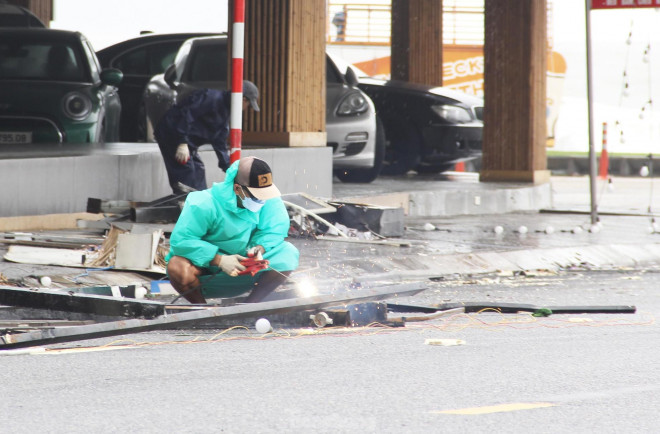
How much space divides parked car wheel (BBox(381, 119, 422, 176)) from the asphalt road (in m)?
11.0

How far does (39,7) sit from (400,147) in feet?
28.8

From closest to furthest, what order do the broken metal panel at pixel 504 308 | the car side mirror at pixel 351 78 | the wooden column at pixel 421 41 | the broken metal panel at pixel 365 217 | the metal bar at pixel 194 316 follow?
the metal bar at pixel 194 316, the broken metal panel at pixel 504 308, the broken metal panel at pixel 365 217, the car side mirror at pixel 351 78, the wooden column at pixel 421 41

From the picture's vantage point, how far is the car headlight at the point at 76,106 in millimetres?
13062

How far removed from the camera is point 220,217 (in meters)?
6.41

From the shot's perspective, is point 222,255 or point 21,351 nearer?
point 21,351

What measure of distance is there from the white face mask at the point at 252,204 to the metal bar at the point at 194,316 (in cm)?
50

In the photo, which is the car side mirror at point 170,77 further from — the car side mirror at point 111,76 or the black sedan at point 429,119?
the black sedan at point 429,119

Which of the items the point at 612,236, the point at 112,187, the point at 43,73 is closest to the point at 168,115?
the point at 112,187

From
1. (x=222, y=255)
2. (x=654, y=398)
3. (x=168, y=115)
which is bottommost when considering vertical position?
(x=654, y=398)

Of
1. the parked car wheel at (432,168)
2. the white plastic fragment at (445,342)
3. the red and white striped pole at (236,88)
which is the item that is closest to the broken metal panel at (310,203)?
the red and white striped pole at (236,88)

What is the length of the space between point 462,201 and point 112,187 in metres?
5.53

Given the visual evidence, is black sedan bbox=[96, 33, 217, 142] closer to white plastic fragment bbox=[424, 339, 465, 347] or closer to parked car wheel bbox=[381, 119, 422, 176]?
parked car wheel bbox=[381, 119, 422, 176]

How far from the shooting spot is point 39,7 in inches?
914

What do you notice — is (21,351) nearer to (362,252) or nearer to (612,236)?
(362,252)
